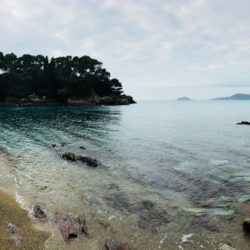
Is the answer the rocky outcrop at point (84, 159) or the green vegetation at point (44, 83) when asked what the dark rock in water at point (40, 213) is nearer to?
the rocky outcrop at point (84, 159)

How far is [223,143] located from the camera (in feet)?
150

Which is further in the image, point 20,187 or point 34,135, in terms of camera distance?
point 34,135

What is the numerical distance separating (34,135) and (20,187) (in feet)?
99.0

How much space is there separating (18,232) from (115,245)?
4891mm

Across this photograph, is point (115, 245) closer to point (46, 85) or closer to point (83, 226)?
point (83, 226)

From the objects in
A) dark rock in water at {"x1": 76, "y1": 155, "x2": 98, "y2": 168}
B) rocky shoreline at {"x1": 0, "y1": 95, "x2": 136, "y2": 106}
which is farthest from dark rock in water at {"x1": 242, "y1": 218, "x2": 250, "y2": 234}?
rocky shoreline at {"x1": 0, "y1": 95, "x2": 136, "y2": 106}

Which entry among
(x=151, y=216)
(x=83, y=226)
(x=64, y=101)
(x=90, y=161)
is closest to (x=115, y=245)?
(x=83, y=226)

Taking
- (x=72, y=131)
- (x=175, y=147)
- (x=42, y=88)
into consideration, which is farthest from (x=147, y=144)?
(x=42, y=88)

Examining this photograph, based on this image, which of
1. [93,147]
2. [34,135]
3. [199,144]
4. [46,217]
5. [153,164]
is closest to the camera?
[46,217]

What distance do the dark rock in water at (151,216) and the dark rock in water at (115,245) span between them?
2.46 metres

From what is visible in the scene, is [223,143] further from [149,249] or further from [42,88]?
[42,88]

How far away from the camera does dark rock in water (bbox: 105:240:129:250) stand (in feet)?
42.8

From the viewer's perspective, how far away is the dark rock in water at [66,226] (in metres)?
14.0

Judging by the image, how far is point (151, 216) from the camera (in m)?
17.1
